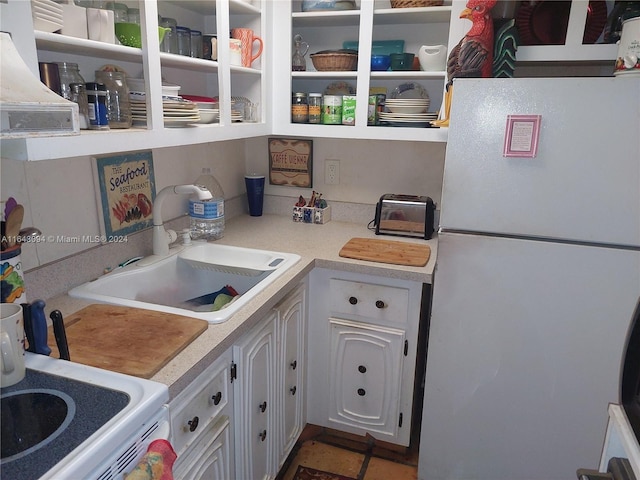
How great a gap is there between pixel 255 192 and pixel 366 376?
3.40 ft

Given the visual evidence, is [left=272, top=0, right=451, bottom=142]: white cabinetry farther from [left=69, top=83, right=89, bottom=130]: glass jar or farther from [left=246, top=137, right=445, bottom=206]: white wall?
[left=69, top=83, right=89, bottom=130]: glass jar

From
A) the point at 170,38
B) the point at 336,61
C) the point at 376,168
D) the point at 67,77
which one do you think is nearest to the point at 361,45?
the point at 336,61

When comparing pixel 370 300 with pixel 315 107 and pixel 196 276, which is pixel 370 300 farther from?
pixel 315 107

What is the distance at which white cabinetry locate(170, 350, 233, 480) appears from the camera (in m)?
1.05

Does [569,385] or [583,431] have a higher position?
[569,385]

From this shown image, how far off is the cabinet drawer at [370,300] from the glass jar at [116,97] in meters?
0.92

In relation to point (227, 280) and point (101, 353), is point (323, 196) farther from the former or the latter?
point (101, 353)

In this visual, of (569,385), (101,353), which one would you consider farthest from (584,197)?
(101,353)

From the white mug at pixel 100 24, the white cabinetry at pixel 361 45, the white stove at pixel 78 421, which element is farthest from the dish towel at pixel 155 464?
the white cabinetry at pixel 361 45

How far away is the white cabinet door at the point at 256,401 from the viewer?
4.30 feet

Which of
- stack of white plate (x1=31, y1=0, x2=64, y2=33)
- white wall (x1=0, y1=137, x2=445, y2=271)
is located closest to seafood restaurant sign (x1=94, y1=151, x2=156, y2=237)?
white wall (x1=0, y1=137, x2=445, y2=271)

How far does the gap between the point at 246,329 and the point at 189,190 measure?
607 millimetres

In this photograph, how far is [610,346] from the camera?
1.38m

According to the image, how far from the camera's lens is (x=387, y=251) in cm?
179
